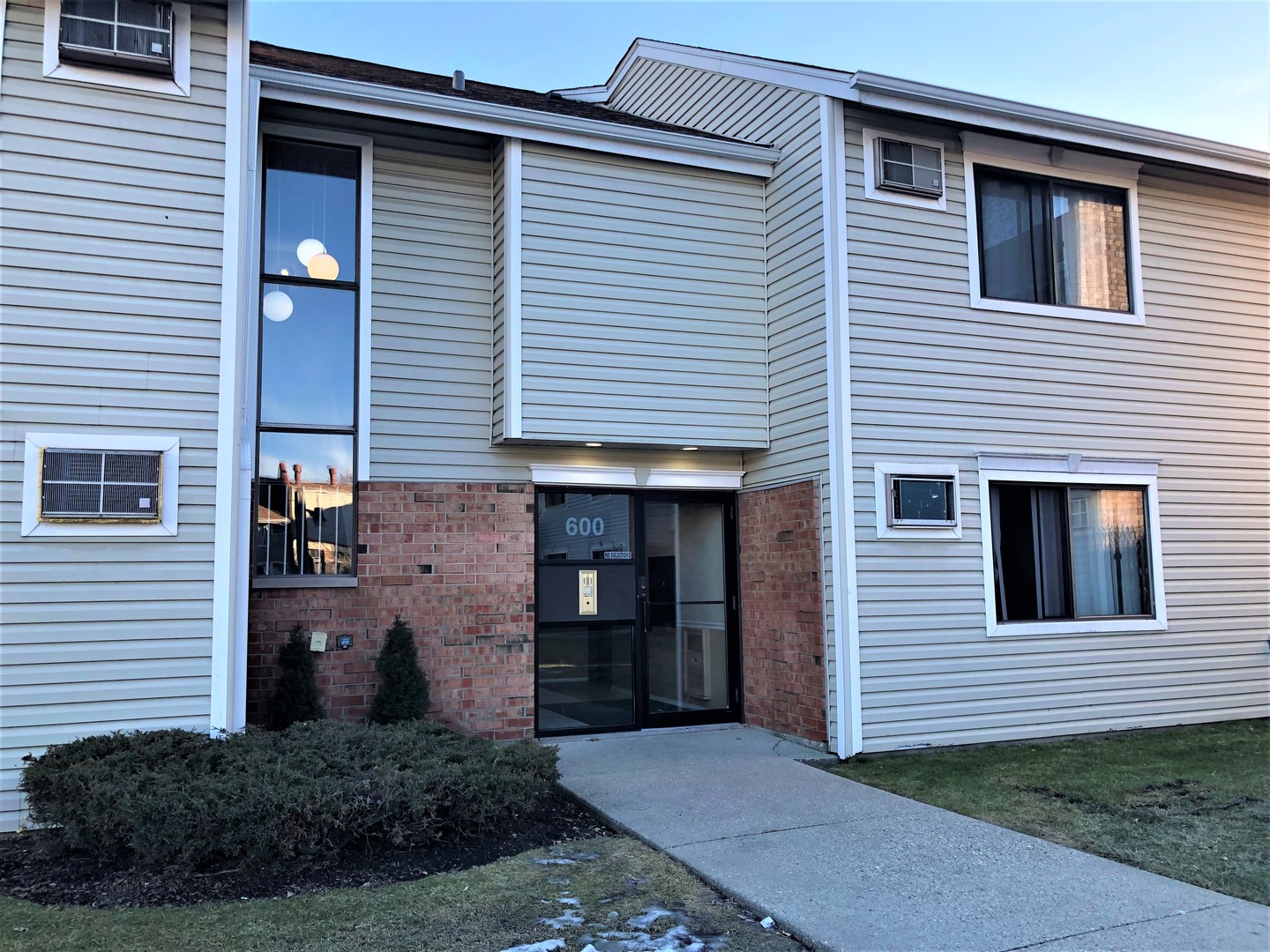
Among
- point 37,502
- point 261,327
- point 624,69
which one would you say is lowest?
point 37,502

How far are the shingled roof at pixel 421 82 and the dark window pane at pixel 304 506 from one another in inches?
116

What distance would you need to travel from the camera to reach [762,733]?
8.32 metres

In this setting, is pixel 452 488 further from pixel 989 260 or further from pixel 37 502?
pixel 989 260

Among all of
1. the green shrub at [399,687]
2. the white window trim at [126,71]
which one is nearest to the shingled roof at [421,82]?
the white window trim at [126,71]

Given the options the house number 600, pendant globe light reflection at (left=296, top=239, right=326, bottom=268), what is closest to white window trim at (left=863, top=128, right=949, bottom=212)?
the house number 600

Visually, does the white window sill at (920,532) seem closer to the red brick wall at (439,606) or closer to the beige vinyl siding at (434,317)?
the beige vinyl siding at (434,317)

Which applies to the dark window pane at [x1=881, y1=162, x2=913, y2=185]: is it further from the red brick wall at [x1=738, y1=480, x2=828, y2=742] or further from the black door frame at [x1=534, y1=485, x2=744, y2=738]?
the black door frame at [x1=534, y1=485, x2=744, y2=738]

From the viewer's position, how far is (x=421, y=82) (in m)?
9.00

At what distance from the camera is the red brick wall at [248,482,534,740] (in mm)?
7375

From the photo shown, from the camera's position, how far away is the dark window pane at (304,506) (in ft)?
24.2

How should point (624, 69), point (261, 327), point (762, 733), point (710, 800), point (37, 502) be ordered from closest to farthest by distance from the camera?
point (37, 502)
point (710, 800)
point (261, 327)
point (762, 733)
point (624, 69)

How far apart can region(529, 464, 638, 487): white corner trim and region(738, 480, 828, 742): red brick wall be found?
125 centimetres

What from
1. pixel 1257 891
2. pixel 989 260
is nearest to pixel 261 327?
pixel 989 260

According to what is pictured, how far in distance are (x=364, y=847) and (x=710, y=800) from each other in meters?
2.25
